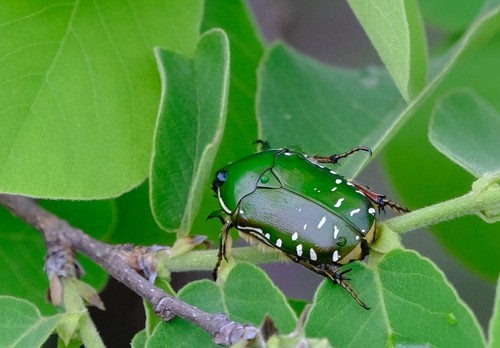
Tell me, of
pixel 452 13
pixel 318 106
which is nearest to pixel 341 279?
pixel 318 106

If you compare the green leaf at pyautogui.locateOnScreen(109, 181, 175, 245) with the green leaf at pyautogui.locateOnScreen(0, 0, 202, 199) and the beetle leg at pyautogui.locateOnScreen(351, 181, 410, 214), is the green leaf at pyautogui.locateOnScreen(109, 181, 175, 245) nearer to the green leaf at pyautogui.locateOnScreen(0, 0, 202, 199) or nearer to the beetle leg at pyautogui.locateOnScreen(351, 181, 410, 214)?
the green leaf at pyautogui.locateOnScreen(0, 0, 202, 199)

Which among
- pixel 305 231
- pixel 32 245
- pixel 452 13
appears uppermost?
pixel 452 13

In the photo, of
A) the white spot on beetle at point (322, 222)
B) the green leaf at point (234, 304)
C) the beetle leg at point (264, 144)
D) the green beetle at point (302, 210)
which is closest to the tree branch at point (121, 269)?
the green leaf at point (234, 304)

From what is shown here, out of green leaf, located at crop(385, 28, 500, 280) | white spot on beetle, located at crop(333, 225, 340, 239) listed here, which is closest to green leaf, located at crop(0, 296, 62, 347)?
white spot on beetle, located at crop(333, 225, 340, 239)

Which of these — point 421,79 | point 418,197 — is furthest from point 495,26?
point 418,197

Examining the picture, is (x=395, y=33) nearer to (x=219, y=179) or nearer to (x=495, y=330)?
(x=219, y=179)

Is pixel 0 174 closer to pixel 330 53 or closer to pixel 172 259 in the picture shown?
pixel 172 259

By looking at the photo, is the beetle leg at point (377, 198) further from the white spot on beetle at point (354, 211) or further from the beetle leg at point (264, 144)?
the beetle leg at point (264, 144)
